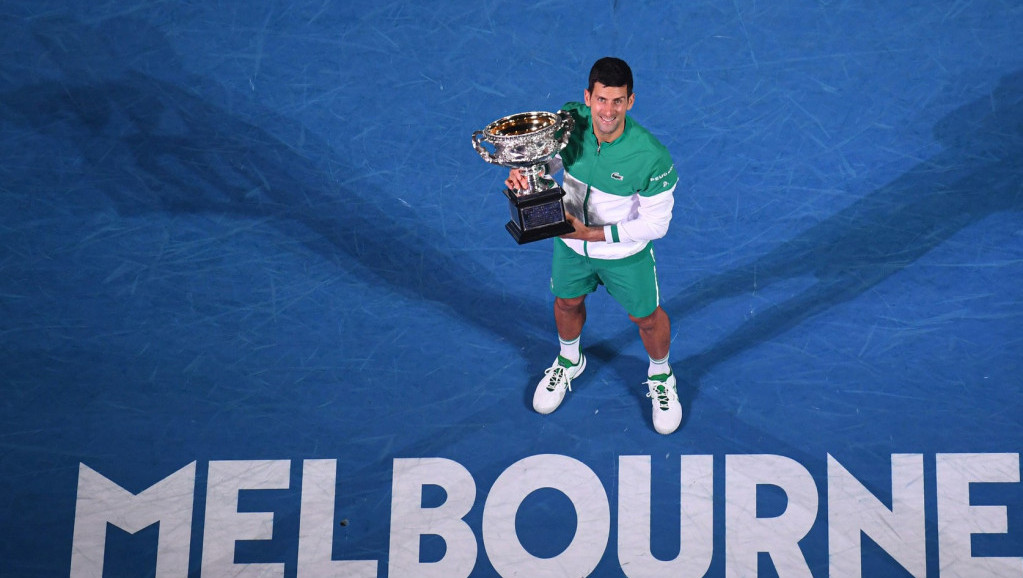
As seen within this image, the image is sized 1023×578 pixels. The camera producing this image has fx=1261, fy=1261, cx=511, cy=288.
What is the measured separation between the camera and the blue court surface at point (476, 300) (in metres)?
7.22

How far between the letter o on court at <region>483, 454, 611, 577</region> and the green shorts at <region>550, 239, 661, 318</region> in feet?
3.53

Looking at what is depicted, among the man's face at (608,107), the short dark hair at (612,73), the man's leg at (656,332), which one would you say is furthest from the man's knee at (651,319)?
the short dark hair at (612,73)

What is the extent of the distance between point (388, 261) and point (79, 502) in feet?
7.65

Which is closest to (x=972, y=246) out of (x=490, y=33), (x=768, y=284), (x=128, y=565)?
(x=768, y=284)

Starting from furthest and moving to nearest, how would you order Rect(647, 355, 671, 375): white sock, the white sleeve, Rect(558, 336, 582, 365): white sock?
Rect(558, 336, 582, 365): white sock < Rect(647, 355, 671, 375): white sock < the white sleeve

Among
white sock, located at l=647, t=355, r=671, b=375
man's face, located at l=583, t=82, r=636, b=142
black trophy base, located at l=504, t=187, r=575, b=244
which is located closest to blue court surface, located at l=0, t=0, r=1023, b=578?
white sock, located at l=647, t=355, r=671, b=375

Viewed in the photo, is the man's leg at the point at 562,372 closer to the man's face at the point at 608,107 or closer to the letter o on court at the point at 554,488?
the letter o on court at the point at 554,488

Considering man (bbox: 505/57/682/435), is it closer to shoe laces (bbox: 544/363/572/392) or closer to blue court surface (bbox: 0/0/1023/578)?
shoe laces (bbox: 544/363/572/392)

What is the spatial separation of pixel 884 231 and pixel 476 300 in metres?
2.57

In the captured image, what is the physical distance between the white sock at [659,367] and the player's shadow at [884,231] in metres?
0.29

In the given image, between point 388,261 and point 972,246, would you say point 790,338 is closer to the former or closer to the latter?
point 972,246

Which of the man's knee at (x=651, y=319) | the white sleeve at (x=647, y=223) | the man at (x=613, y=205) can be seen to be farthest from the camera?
the man's knee at (x=651, y=319)

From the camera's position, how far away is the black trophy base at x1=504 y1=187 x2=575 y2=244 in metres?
6.20

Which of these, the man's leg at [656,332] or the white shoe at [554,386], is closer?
the man's leg at [656,332]
